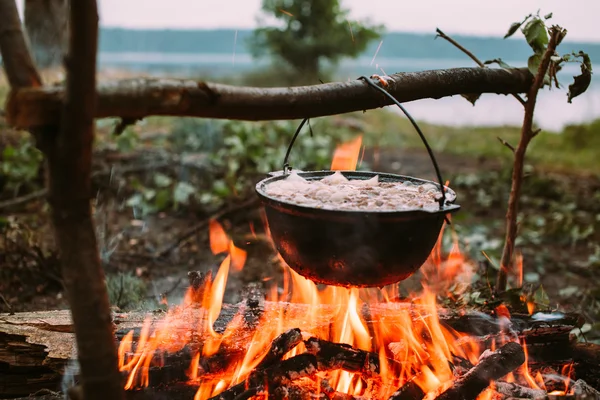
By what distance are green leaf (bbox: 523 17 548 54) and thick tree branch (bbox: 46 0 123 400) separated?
8.60ft

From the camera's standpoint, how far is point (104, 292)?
183 cm

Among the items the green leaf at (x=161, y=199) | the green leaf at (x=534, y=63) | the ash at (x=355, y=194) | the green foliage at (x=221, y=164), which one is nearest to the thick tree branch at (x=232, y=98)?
the ash at (x=355, y=194)

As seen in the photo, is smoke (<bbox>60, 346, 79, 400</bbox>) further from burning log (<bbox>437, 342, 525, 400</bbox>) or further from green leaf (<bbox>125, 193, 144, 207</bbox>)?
green leaf (<bbox>125, 193, 144, 207</bbox>)

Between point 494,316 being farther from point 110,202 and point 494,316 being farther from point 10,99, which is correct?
point 110,202

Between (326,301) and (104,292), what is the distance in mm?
2067

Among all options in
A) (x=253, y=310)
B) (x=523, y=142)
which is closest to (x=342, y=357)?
(x=253, y=310)

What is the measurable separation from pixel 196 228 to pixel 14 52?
4448 millimetres

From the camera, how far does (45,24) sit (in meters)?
9.34

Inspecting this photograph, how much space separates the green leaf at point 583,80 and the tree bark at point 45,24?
873cm

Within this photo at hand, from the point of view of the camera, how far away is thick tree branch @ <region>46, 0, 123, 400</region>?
5.00ft

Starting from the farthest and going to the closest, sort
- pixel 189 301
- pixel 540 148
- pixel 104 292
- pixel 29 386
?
1. pixel 540 148
2. pixel 189 301
3. pixel 29 386
4. pixel 104 292

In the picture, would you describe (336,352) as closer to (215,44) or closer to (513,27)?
(513,27)

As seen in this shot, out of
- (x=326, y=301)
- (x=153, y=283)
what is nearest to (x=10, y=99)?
(x=326, y=301)

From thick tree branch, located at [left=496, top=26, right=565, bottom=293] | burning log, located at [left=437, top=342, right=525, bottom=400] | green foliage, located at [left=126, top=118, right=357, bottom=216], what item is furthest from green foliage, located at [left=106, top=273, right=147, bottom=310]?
thick tree branch, located at [left=496, top=26, right=565, bottom=293]
